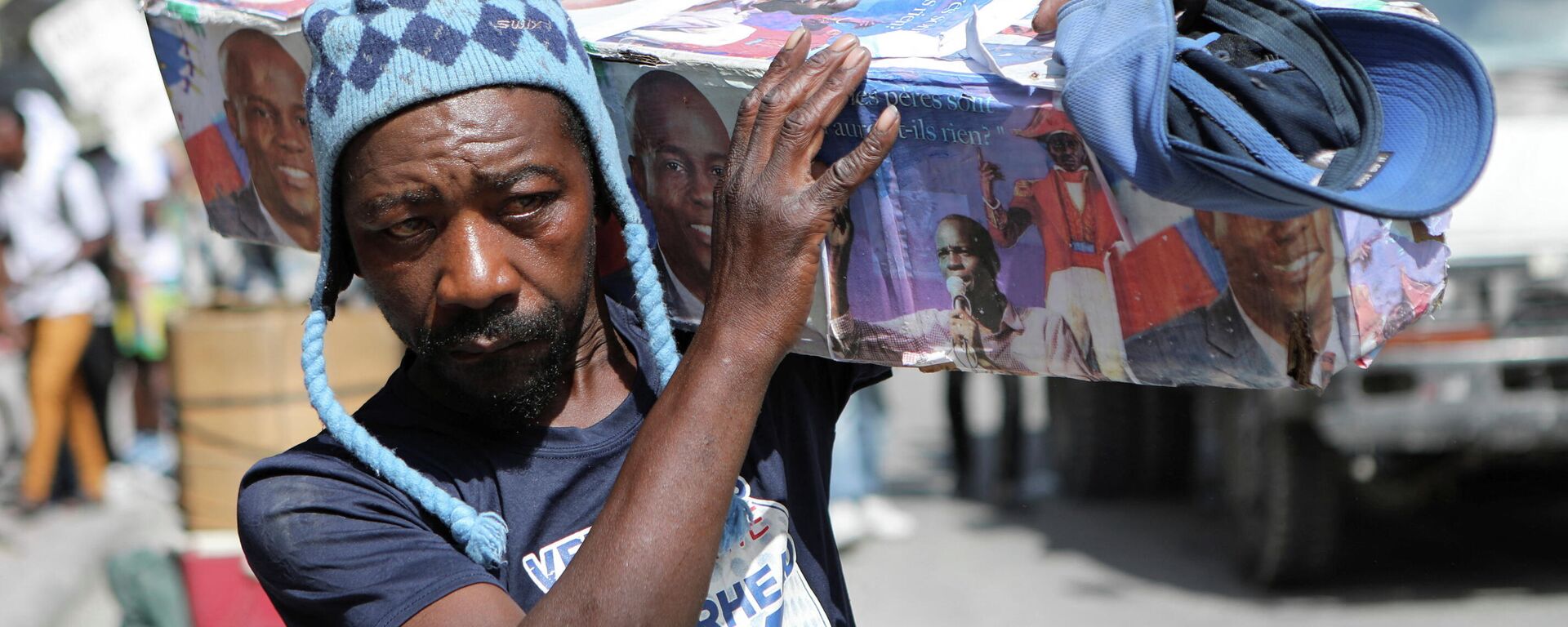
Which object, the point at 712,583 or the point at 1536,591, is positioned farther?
the point at 1536,591

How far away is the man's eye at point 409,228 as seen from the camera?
1601mm

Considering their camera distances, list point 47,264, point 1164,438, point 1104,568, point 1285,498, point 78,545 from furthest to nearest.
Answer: point 1164,438 < point 47,264 < point 78,545 < point 1104,568 < point 1285,498

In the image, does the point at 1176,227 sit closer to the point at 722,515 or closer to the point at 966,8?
the point at 966,8

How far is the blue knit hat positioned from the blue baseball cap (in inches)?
21.8

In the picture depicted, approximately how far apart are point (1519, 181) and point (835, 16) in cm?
428

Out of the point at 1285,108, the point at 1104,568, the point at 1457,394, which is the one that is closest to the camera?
the point at 1285,108

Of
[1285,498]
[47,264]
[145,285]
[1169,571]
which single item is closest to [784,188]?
[1285,498]

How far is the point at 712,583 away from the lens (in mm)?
1674

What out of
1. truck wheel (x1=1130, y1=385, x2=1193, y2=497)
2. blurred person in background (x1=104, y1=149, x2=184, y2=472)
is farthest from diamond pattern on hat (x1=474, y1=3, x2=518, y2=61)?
blurred person in background (x1=104, y1=149, x2=184, y2=472)

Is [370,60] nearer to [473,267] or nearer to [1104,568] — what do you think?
[473,267]

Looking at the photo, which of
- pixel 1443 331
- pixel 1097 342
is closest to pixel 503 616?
pixel 1097 342

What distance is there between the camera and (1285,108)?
4.78 feet

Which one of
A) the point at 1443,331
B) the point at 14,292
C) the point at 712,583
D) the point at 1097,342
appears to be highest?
the point at 1097,342

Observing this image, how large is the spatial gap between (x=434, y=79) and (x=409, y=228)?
161 mm
